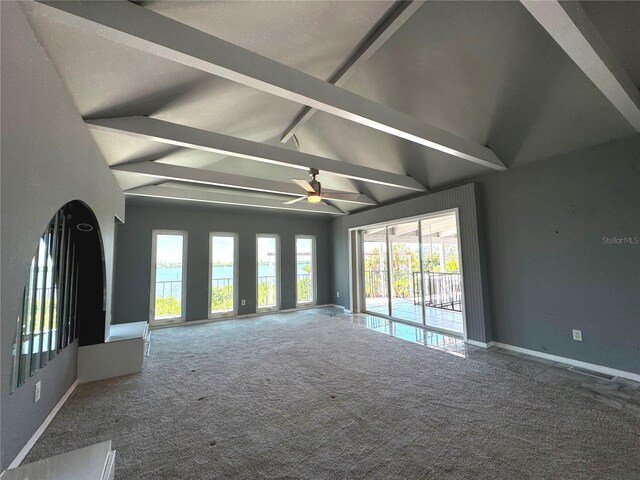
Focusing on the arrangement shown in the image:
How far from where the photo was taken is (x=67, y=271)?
9.66ft

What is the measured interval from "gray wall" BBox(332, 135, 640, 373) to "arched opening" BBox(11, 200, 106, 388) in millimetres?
5170

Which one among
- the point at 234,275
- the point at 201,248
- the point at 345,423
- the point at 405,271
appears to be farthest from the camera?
the point at 234,275

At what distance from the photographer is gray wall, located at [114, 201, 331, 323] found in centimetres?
558

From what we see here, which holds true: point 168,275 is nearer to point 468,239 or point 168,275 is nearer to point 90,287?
point 90,287

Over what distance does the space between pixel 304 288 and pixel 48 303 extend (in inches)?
222

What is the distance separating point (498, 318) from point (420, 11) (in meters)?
4.10

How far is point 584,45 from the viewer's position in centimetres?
172

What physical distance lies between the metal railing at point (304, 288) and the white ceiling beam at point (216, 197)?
201 cm

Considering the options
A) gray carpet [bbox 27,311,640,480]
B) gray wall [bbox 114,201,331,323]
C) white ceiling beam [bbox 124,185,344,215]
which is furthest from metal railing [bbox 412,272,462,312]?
gray wall [bbox 114,201,331,323]

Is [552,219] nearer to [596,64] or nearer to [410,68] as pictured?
[596,64]

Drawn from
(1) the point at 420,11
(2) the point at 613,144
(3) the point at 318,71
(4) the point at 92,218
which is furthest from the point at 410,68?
(4) the point at 92,218

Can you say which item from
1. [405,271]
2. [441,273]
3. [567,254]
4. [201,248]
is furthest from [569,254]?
[201,248]

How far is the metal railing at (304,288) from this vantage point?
298 inches

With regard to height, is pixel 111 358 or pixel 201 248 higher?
pixel 201 248
